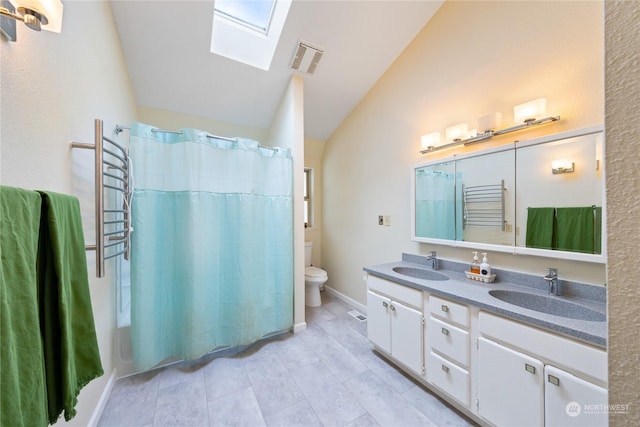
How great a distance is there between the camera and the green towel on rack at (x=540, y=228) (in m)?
1.38

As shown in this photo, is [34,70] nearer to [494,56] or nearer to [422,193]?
[422,193]

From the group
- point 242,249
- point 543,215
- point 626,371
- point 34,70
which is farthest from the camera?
point 242,249

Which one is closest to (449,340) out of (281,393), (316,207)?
(281,393)

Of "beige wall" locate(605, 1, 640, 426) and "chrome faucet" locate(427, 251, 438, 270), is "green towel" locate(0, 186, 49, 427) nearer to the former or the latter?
"beige wall" locate(605, 1, 640, 426)

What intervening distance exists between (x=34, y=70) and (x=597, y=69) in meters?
2.58

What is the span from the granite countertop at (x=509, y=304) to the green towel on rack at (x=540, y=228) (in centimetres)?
22

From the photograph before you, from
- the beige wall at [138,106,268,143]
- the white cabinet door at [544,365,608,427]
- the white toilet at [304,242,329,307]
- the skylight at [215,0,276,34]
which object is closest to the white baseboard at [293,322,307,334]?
the white toilet at [304,242,329,307]

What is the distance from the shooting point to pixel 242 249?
80.2 inches

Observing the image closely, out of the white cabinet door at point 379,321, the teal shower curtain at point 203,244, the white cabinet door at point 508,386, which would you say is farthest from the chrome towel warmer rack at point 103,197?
the white cabinet door at point 508,386

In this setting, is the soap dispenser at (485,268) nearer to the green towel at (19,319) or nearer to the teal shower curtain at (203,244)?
the teal shower curtain at (203,244)

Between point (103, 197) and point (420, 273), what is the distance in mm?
2221

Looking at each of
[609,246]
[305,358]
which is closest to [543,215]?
[609,246]

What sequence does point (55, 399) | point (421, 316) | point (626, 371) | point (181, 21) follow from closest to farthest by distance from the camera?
point (626, 371) → point (55, 399) → point (421, 316) → point (181, 21)

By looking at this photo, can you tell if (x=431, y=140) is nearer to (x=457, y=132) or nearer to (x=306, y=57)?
(x=457, y=132)
